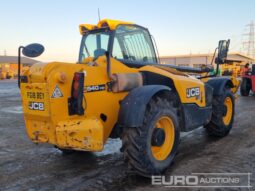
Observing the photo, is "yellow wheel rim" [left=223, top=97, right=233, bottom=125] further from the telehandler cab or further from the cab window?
the cab window

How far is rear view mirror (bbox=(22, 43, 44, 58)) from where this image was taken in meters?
3.96

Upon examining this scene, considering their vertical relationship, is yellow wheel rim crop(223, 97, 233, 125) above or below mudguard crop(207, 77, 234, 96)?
below

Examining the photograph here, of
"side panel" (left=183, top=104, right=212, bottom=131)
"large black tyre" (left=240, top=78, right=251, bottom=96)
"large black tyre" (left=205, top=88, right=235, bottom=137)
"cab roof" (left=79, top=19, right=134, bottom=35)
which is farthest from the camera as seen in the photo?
"large black tyre" (left=240, top=78, right=251, bottom=96)

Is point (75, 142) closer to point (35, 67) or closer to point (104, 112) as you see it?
point (104, 112)

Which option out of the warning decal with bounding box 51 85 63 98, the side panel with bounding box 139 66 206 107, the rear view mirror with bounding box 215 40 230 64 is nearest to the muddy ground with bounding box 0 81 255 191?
the side panel with bounding box 139 66 206 107

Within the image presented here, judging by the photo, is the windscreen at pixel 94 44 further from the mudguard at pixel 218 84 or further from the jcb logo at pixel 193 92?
the mudguard at pixel 218 84

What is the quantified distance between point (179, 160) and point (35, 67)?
8.47ft

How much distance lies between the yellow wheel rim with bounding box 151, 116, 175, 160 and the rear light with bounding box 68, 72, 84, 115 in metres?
1.20

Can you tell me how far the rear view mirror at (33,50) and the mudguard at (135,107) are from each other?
1265 mm

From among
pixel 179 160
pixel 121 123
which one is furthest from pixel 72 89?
pixel 179 160

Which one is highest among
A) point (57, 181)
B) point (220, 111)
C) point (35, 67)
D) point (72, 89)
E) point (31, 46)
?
point (31, 46)

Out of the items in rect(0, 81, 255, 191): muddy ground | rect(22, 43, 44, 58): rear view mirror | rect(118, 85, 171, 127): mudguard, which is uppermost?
rect(22, 43, 44, 58): rear view mirror

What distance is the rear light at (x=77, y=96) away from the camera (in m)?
3.68

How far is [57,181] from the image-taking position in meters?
4.06
